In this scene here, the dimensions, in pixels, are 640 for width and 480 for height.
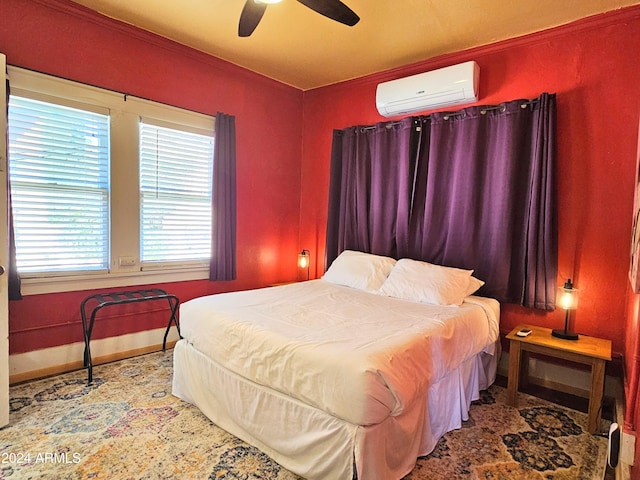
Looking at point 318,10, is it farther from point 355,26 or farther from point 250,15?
point 355,26

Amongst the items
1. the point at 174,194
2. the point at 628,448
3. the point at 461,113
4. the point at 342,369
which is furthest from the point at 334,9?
the point at 628,448

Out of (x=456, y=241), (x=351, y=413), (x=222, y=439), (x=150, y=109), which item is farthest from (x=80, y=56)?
(x=456, y=241)

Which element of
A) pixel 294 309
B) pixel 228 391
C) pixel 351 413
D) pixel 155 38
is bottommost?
pixel 228 391

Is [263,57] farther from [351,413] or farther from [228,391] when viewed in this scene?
[351,413]

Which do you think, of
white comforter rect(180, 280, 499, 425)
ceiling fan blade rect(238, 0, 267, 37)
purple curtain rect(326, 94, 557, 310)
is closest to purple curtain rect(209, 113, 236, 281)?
white comforter rect(180, 280, 499, 425)

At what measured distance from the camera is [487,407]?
2.51 m

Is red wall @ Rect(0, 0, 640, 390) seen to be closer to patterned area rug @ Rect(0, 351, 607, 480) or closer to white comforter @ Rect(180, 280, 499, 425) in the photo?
patterned area rug @ Rect(0, 351, 607, 480)

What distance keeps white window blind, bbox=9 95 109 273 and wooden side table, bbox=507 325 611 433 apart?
10.3ft

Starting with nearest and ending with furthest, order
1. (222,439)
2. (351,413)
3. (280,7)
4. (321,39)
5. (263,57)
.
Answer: (351,413) → (222,439) → (280,7) → (321,39) → (263,57)

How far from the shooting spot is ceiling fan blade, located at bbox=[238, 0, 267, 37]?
7.02 ft

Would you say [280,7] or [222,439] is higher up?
[280,7]

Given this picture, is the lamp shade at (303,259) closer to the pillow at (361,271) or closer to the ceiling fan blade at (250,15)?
the pillow at (361,271)

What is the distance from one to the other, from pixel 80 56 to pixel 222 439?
285 centimetres

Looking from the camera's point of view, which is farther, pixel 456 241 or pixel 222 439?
pixel 456 241
